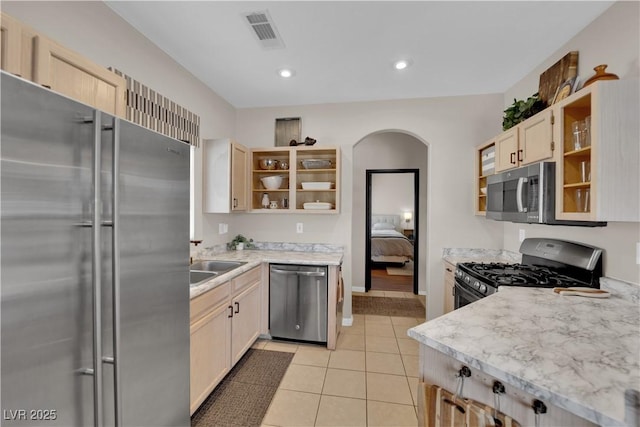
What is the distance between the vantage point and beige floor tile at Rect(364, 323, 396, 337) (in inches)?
127

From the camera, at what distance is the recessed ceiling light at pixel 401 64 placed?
8.44 feet

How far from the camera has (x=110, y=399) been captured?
1.10m

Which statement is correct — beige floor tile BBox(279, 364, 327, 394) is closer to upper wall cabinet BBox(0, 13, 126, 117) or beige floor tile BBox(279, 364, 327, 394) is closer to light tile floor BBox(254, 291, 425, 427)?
light tile floor BBox(254, 291, 425, 427)

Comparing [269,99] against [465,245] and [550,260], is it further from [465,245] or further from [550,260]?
[550,260]

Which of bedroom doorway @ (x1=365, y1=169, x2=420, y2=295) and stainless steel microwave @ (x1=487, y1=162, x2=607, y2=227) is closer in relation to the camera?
stainless steel microwave @ (x1=487, y1=162, x2=607, y2=227)

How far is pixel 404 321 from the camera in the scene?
3.59m

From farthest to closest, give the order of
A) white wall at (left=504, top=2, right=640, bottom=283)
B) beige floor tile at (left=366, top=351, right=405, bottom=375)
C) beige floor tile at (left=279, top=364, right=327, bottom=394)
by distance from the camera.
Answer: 1. beige floor tile at (left=366, top=351, right=405, bottom=375)
2. beige floor tile at (left=279, top=364, right=327, bottom=394)
3. white wall at (left=504, top=2, right=640, bottom=283)

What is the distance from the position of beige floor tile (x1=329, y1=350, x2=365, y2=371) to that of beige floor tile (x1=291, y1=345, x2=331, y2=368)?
Answer: 2.6 inches

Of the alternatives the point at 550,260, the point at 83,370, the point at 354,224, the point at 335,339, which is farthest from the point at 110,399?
the point at 354,224

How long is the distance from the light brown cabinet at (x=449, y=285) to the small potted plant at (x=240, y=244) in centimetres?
239

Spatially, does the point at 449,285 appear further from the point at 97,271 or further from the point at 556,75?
the point at 97,271

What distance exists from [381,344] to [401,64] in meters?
2.83

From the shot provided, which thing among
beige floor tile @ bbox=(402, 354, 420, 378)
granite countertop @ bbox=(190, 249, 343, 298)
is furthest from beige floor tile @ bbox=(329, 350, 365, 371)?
granite countertop @ bbox=(190, 249, 343, 298)

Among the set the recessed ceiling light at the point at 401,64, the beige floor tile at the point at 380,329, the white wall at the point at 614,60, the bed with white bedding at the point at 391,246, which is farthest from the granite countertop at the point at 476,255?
the bed with white bedding at the point at 391,246
